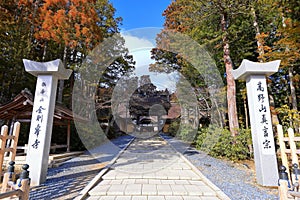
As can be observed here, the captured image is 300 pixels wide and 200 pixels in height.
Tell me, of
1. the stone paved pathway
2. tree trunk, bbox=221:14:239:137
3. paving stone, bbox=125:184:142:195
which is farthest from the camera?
tree trunk, bbox=221:14:239:137

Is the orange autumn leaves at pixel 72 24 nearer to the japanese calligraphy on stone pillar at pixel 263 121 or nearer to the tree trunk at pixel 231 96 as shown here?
the tree trunk at pixel 231 96

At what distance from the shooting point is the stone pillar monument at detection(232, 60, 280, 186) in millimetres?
3729

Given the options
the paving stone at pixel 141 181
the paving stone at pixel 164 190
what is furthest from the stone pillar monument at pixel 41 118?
the paving stone at pixel 164 190

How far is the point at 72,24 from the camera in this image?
29.9 ft

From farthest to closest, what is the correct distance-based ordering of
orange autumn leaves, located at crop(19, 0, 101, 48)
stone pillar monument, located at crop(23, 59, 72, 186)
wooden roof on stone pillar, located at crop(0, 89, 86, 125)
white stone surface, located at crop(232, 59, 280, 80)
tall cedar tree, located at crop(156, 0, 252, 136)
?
orange autumn leaves, located at crop(19, 0, 101, 48) → tall cedar tree, located at crop(156, 0, 252, 136) → wooden roof on stone pillar, located at crop(0, 89, 86, 125) → white stone surface, located at crop(232, 59, 280, 80) → stone pillar monument, located at crop(23, 59, 72, 186)

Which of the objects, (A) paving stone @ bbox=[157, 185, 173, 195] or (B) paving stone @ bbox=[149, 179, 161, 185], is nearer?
(A) paving stone @ bbox=[157, 185, 173, 195]

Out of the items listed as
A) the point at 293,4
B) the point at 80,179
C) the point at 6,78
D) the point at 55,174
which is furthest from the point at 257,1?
the point at 6,78

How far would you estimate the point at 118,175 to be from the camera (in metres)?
4.44

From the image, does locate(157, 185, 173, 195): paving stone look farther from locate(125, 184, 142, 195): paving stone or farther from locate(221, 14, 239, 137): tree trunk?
locate(221, 14, 239, 137): tree trunk

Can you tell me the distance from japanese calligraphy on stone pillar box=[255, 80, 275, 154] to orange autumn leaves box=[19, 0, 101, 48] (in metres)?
8.11

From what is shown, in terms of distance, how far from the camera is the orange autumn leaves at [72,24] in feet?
29.5

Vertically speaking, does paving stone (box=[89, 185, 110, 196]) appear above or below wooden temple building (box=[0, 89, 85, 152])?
below

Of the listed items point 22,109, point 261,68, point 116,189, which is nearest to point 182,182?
point 116,189

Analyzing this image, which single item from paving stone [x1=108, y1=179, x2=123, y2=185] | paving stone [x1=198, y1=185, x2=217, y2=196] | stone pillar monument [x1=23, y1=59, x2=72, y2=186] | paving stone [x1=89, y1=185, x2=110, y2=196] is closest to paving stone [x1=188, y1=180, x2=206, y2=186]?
paving stone [x1=198, y1=185, x2=217, y2=196]
